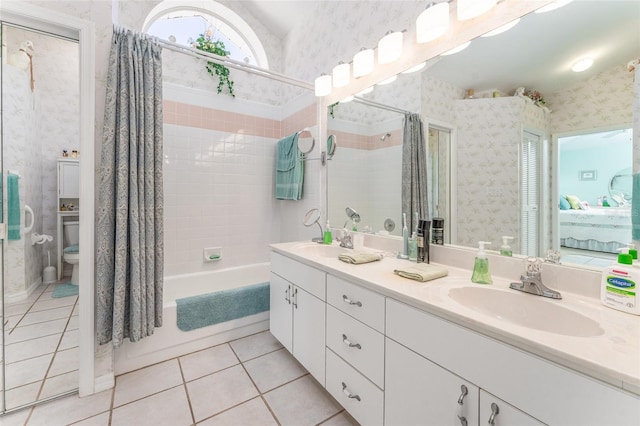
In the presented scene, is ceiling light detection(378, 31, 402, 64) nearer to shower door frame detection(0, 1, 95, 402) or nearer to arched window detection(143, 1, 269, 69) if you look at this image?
shower door frame detection(0, 1, 95, 402)

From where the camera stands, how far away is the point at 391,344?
104cm

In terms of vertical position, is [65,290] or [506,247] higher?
[506,247]

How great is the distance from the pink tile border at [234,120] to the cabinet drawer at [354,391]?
2.03m

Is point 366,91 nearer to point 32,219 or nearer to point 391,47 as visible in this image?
point 391,47

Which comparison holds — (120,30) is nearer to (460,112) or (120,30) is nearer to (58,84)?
(58,84)

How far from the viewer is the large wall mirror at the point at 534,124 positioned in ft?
3.11

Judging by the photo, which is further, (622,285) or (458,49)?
(458,49)

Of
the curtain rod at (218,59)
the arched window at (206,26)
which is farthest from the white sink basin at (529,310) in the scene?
the arched window at (206,26)

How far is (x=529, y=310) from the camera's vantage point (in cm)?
95

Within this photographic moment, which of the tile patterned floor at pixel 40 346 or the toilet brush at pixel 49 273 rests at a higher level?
the toilet brush at pixel 49 273

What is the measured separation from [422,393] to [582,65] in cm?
134

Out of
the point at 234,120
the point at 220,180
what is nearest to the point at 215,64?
the point at 234,120

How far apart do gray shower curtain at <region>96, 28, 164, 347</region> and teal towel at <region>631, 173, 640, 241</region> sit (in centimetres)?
213

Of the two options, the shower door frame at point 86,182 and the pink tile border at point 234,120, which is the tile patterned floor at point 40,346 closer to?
the shower door frame at point 86,182
